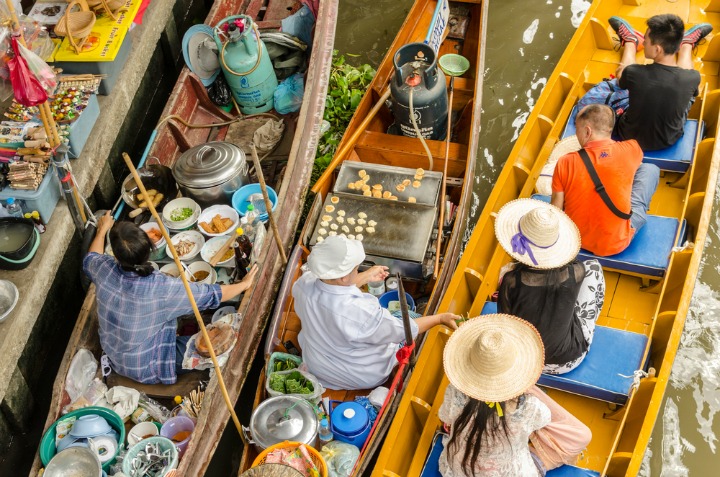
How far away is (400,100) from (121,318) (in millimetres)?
3003

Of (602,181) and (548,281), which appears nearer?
(548,281)

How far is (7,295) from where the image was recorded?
5086mm

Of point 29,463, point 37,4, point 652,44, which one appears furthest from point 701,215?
point 37,4

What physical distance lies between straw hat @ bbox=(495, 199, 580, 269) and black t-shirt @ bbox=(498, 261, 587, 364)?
64 millimetres

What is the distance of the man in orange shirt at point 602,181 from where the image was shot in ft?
15.5

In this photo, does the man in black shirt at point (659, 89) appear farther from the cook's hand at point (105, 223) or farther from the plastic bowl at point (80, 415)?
the plastic bowl at point (80, 415)

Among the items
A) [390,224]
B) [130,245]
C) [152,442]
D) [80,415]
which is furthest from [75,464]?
[390,224]

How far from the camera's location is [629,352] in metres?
4.57

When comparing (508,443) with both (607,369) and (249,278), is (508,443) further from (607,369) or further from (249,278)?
(249,278)

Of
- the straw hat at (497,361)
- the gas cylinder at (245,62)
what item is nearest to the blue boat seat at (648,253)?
the straw hat at (497,361)

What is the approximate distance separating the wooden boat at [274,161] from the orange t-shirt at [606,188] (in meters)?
2.23

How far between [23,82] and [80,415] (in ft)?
7.48

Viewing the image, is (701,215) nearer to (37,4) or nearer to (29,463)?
(29,463)

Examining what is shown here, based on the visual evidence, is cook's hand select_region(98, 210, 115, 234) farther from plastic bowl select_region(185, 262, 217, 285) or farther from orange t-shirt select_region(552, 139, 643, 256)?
orange t-shirt select_region(552, 139, 643, 256)
